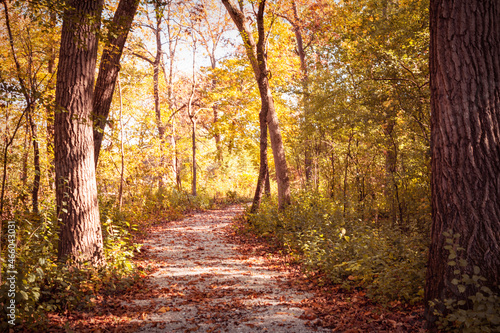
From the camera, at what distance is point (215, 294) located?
520 cm

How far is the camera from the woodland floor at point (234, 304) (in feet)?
12.4

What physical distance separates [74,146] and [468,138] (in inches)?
219

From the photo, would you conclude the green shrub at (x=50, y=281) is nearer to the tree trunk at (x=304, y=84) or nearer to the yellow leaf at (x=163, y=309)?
the yellow leaf at (x=163, y=309)

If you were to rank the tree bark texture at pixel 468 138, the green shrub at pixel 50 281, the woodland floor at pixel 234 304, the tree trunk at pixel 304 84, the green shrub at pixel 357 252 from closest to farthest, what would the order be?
the tree bark texture at pixel 468 138 → the green shrub at pixel 50 281 → the woodland floor at pixel 234 304 → the green shrub at pixel 357 252 → the tree trunk at pixel 304 84

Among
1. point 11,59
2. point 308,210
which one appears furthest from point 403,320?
point 11,59

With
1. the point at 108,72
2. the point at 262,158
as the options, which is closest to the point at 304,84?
the point at 262,158

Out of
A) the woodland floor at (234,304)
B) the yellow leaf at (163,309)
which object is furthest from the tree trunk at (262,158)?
the yellow leaf at (163,309)

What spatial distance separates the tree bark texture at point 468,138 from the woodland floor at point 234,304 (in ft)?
3.30

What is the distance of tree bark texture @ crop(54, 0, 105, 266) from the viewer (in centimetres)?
504

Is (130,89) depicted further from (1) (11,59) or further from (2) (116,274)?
(2) (116,274)

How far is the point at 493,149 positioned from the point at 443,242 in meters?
1.09

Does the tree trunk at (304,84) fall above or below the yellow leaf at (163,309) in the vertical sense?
above

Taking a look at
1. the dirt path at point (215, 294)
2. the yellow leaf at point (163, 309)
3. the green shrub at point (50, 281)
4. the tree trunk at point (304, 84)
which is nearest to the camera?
the green shrub at point (50, 281)

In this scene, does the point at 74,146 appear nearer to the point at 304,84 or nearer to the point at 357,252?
the point at 357,252
